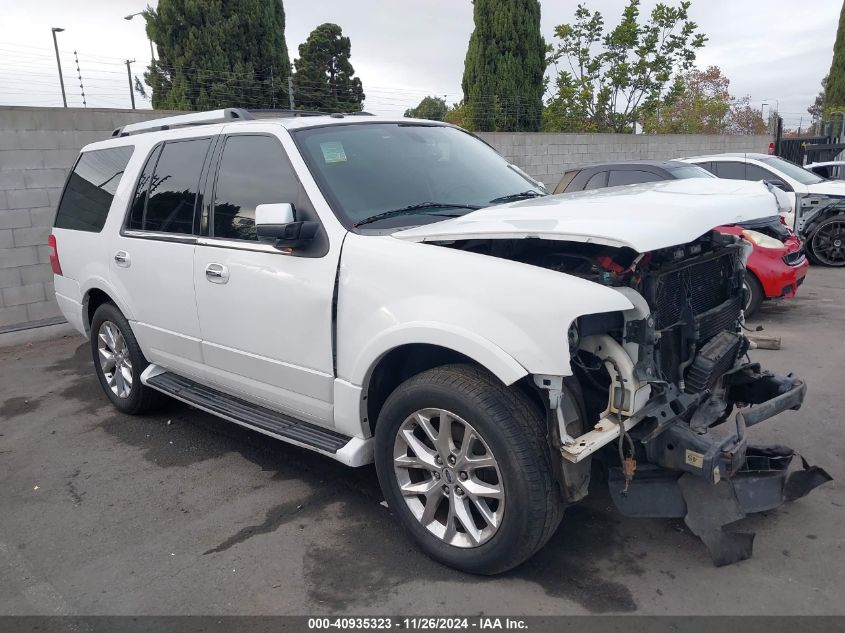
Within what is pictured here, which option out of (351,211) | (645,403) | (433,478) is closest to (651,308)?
(645,403)

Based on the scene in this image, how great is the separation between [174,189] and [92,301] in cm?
158

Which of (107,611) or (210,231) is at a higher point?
(210,231)

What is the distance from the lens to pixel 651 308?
296 cm

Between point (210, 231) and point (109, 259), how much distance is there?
4.26 ft

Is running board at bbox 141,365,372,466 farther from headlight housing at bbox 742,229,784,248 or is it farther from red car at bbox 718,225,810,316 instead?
headlight housing at bbox 742,229,784,248

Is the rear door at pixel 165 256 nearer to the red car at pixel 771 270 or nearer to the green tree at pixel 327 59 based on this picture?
the red car at pixel 771 270

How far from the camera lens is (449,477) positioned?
314cm

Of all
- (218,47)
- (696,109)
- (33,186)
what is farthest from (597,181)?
(696,109)

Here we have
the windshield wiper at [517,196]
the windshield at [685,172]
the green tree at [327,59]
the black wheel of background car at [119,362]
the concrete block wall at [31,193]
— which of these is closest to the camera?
the windshield wiper at [517,196]

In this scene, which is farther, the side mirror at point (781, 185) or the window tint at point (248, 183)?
the side mirror at point (781, 185)

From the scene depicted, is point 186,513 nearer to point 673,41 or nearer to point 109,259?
point 109,259

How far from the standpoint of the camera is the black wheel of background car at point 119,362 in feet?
16.6

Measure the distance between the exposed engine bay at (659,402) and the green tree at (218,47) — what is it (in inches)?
494

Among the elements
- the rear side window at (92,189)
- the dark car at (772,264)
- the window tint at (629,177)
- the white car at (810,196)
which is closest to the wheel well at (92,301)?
the rear side window at (92,189)
